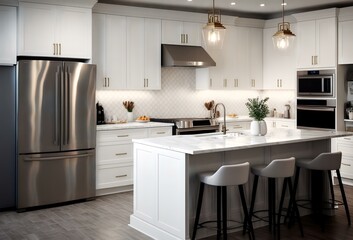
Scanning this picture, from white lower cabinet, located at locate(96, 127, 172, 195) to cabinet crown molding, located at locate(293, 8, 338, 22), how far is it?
332cm

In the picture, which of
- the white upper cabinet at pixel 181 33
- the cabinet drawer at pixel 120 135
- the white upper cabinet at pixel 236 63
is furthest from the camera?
the white upper cabinet at pixel 236 63

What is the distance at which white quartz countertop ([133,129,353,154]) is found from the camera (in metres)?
4.11

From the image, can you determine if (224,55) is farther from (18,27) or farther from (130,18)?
(18,27)

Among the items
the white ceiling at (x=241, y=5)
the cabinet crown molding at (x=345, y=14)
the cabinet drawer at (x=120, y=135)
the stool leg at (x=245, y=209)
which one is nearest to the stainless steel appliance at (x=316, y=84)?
the cabinet crown molding at (x=345, y=14)

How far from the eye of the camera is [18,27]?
18.6 feet

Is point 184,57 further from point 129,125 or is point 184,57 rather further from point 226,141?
point 226,141

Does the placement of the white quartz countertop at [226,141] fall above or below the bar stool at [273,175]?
above

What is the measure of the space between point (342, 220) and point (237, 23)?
14.2 feet

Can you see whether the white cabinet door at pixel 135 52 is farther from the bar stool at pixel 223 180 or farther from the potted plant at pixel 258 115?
the bar stool at pixel 223 180

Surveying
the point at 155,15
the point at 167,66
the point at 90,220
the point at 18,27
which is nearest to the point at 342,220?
the point at 90,220

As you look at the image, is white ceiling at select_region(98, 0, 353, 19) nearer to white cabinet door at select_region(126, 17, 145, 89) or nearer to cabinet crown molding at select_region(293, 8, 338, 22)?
cabinet crown molding at select_region(293, 8, 338, 22)

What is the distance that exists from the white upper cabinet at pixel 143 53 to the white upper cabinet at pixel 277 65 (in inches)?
94.6

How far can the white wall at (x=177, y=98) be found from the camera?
716 centimetres

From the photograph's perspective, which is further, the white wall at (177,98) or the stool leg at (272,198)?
the white wall at (177,98)
